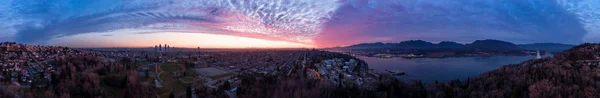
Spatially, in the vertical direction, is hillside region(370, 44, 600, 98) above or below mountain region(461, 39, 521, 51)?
below

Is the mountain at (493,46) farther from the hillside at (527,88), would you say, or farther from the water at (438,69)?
the hillside at (527,88)

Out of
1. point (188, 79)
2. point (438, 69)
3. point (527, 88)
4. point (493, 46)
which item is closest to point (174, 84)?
point (188, 79)

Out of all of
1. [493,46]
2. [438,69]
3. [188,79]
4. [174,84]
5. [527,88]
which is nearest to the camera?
[527,88]

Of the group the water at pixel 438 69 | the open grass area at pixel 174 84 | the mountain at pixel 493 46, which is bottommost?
the water at pixel 438 69

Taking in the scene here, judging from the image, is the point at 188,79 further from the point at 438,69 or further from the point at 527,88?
the point at 438,69

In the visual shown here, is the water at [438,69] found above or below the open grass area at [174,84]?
below

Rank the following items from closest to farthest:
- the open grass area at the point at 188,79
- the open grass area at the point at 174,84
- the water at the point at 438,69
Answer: the open grass area at the point at 174,84 < the open grass area at the point at 188,79 < the water at the point at 438,69

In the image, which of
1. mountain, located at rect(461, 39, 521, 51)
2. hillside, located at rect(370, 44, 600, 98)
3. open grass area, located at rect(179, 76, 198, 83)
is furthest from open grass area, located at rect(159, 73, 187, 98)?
mountain, located at rect(461, 39, 521, 51)

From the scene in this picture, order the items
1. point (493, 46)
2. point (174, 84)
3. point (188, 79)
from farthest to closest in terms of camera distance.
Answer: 1. point (493, 46)
2. point (188, 79)
3. point (174, 84)

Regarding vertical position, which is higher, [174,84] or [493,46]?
[493,46]

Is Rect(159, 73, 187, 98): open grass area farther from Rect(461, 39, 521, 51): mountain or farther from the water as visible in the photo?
Rect(461, 39, 521, 51): mountain

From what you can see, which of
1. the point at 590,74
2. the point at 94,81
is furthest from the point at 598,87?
the point at 94,81

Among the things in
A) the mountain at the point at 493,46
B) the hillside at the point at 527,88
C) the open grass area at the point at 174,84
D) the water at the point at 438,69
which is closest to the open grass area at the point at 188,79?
the open grass area at the point at 174,84
